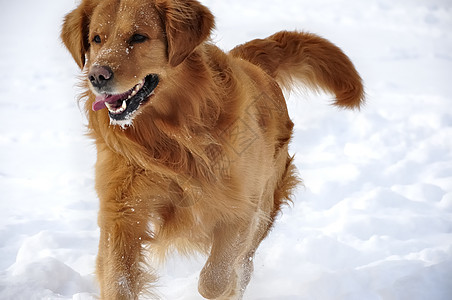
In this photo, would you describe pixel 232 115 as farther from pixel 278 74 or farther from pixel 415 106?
pixel 415 106

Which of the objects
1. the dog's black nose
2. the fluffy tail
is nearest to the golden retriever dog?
the dog's black nose

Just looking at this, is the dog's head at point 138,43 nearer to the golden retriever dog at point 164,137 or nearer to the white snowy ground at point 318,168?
the golden retriever dog at point 164,137

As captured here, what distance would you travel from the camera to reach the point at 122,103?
9.08 ft

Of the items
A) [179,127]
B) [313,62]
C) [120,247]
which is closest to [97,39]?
[179,127]

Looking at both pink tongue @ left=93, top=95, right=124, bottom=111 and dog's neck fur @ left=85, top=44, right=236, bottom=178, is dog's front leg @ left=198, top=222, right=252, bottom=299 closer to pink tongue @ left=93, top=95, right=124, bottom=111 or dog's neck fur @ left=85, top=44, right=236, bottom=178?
dog's neck fur @ left=85, top=44, right=236, bottom=178

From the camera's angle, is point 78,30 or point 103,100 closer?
point 103,100

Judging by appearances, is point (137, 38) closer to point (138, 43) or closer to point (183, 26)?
point (138, 43)

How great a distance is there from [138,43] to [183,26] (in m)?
0.27

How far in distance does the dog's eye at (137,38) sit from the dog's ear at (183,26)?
0.14m

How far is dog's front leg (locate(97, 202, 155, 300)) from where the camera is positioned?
9.91 ft

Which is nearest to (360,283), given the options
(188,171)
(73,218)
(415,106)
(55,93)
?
(188,171)

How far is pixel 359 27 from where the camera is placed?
8.67 metres

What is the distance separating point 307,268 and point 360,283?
486 mm

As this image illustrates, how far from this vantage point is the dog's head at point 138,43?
268 centimetres
